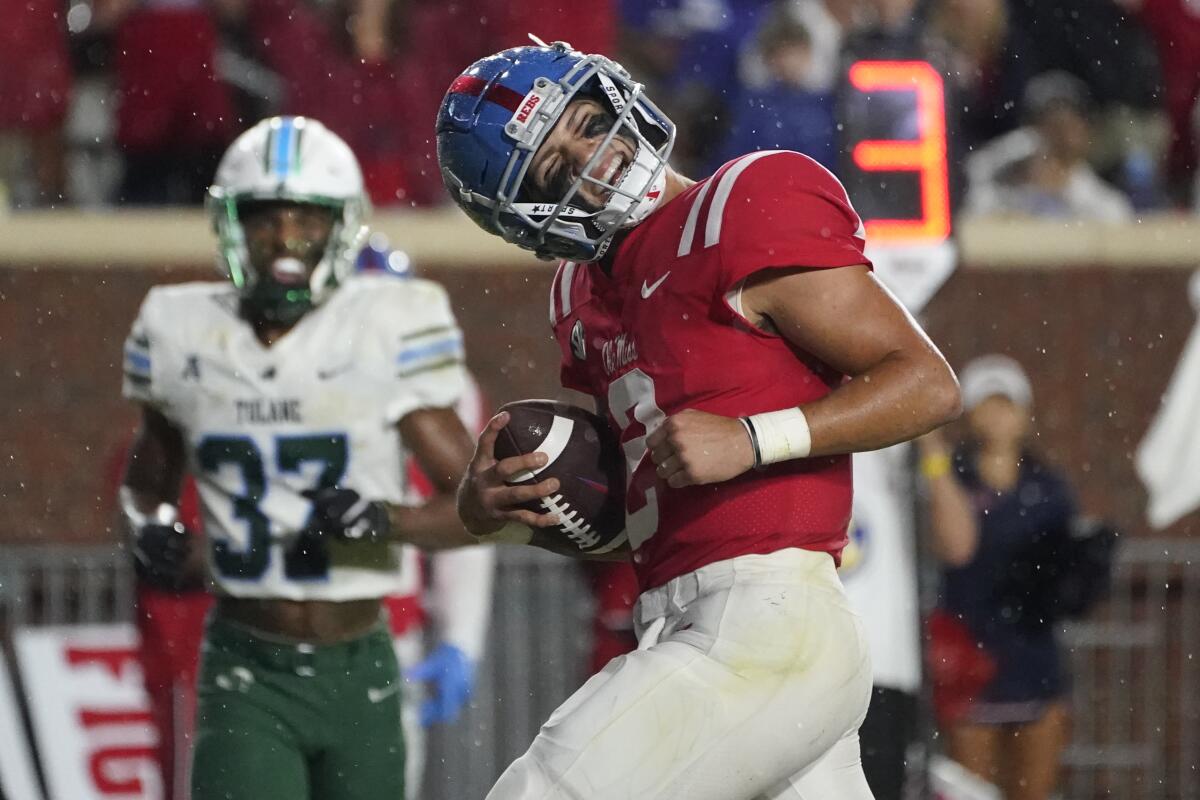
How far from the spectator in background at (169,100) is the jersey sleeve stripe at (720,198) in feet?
17.5

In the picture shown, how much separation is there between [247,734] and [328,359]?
3.05 feet

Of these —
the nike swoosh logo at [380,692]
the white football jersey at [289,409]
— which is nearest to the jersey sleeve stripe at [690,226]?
the white football jersey at [289,409]

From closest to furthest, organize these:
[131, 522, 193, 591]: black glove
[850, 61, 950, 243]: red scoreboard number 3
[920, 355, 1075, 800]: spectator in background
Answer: [131, 522, 193, 591]: black glove
[850, 61, 950, 243]: red scoreboard number 3
[920, 355, 1075, 800]: spectator in background

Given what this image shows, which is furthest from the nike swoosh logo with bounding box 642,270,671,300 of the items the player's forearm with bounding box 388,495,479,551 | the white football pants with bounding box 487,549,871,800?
the player's forearm with bounding box 388,495,479,551

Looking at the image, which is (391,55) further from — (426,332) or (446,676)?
(426,332)

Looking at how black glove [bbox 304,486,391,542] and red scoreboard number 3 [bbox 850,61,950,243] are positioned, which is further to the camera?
red scoreboard number 3 [bbox 850,61,950,243]

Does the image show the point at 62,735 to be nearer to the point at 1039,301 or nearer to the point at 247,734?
the point at 247,734

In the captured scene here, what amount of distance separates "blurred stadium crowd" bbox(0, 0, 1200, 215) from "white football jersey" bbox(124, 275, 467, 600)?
3.18 m

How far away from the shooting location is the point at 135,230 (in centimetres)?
801

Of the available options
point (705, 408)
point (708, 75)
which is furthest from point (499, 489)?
point (708, 75)

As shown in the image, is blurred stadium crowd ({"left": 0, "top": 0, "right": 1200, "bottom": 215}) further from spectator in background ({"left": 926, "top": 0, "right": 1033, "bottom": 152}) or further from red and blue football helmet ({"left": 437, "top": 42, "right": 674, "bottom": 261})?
red and blue football helmet ({"left": 437, "top": 42, "right": 674, "bottom": 261})

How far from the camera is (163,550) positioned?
454cm

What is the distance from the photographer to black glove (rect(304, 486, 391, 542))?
448 centimetres

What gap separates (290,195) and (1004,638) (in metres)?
3.49
